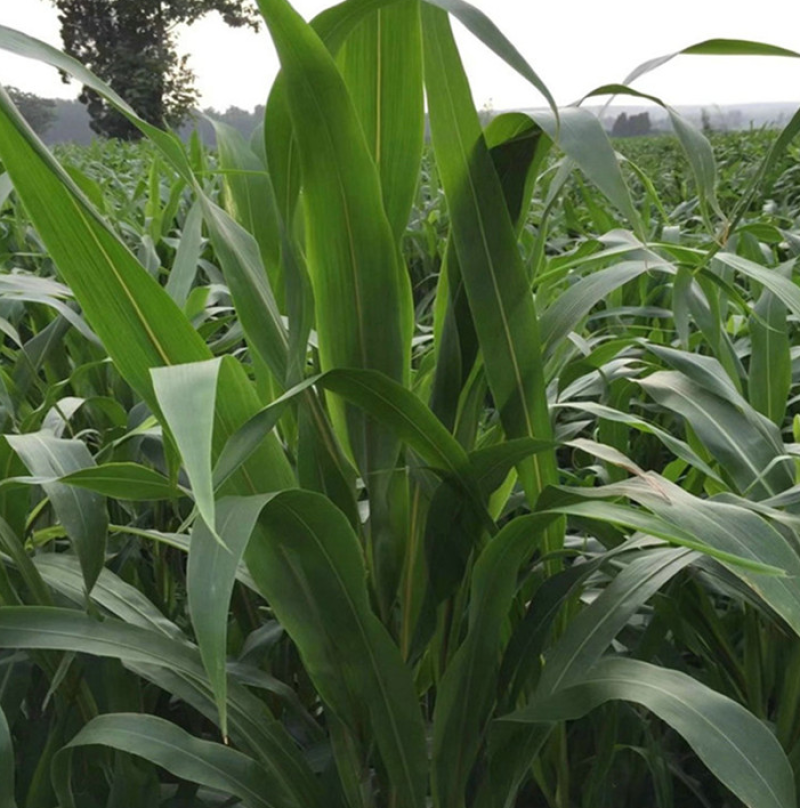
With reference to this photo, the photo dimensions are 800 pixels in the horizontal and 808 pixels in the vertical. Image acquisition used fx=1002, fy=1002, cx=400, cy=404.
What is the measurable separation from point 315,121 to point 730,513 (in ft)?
0.88

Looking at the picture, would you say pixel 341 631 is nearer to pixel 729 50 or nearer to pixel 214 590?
pixel 214 590

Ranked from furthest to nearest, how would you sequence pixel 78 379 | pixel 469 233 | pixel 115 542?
1. pixel 78 379
2. pixel 115 542
3. pixel 469 233

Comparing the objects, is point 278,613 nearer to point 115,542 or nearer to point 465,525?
point 465,525

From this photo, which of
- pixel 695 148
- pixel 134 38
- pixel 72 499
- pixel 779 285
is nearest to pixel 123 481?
pixel 72 499

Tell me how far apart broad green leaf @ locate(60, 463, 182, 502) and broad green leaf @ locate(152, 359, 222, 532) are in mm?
102

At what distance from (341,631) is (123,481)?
0.14 meters

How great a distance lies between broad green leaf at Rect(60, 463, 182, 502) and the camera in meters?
0.48

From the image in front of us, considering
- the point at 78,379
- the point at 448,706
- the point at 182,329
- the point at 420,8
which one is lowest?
the point at 448,706

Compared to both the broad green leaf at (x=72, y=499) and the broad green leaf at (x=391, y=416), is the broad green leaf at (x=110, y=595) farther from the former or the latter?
the broad green leaf at (x=391, y=416)

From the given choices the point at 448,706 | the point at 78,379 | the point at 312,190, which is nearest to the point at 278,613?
the point at 448,706

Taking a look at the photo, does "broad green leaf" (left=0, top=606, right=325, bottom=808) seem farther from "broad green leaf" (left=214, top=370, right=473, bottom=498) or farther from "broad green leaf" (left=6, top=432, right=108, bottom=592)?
"broad green leaf" (left=214, top=370, right=473, bottom=498)

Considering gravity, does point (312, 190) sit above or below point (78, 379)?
above

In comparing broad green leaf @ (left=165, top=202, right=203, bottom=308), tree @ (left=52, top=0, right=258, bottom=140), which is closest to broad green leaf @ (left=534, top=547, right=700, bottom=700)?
broad green leaf @ (left=165, top=202, right=203, bottom=308)

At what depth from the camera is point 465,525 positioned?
55 cm
